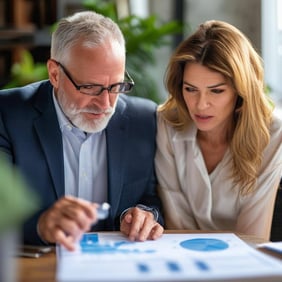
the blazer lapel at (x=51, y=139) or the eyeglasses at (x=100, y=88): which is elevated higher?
the eyeglasses at (x=100, y=88)

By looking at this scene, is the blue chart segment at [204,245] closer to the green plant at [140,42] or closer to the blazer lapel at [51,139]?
the blazer lapel at [51,139]

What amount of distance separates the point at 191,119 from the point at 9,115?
0.65m

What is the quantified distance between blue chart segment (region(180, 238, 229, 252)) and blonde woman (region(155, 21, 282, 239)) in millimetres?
490

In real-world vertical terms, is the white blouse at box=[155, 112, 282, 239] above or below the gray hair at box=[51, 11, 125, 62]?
below

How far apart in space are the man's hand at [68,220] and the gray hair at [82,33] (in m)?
0.71

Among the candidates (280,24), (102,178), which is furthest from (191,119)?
(280,24)

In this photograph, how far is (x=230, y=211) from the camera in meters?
2.25

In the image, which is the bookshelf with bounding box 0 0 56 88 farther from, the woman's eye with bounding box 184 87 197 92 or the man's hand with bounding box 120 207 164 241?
the man's hand with bounding box 120 207 164 241

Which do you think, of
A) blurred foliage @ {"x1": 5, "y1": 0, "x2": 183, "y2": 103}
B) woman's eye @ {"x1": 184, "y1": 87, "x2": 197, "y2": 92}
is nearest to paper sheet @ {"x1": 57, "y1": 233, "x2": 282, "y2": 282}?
woman's eye @ {"x1": 184, "y1": 87, "x2": 197, "y2": 92}

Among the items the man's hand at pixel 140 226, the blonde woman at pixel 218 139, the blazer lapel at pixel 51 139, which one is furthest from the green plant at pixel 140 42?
the man's hand at pixel 140 226

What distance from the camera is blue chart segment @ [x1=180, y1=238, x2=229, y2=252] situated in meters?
1.65

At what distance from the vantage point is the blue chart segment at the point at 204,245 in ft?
5.42

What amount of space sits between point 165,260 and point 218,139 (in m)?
0.87

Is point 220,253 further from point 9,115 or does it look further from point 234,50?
point 9,115
